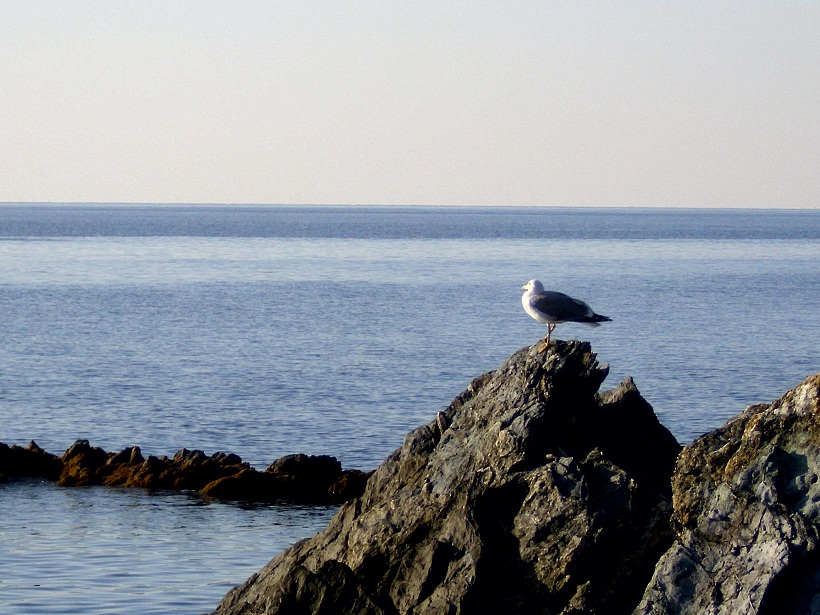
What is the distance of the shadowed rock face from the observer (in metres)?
13.0

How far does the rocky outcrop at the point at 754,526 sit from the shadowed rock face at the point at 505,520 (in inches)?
39.7

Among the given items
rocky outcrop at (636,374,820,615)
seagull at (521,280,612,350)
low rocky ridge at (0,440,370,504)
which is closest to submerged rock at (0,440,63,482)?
low rocky ridge at (0,440,370,504)

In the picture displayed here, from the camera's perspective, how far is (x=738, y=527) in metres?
11.3

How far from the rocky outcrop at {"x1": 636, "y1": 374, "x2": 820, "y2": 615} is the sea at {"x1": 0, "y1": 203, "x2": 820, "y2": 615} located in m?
8.32

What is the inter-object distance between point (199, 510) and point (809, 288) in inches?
3053

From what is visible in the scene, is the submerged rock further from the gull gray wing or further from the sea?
the gull gray wing

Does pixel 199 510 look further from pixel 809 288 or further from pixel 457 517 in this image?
pixel 809 288

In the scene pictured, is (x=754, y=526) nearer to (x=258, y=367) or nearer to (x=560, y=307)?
(x=560, y=307)

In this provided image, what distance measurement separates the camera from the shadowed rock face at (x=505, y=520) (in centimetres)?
1298

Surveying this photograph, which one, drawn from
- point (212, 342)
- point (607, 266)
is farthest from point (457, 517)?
point (607, 266)

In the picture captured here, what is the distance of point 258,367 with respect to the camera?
48.2 meters

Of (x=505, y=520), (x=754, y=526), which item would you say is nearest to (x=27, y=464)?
(x=505, y=520)

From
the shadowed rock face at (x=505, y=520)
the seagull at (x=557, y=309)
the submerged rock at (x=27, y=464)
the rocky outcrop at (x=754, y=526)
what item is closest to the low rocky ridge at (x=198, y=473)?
the submerged rock at (x=27, y=464)

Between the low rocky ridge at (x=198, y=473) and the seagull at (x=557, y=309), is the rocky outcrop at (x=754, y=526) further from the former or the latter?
the low rocky ridge at (x=198, y=473)
